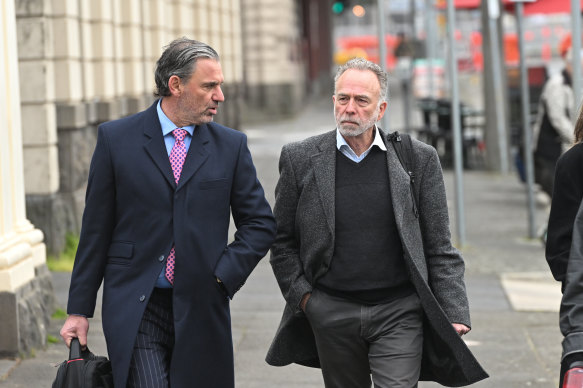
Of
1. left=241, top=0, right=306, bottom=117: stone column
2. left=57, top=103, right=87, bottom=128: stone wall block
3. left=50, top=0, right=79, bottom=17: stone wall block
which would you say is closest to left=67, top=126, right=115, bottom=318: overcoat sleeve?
left=57, top=103, right=87, bottom=128: stone wall block

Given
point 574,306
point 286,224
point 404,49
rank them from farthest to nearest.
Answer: point 404,49 → point 286,224 → point 574,306

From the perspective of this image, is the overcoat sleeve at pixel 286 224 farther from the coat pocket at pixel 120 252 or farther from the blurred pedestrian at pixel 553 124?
the blurred pedestrian at pixel 553 124

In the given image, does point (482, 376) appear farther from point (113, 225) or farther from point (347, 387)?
point (113, 225)

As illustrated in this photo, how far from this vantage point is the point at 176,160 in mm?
4434

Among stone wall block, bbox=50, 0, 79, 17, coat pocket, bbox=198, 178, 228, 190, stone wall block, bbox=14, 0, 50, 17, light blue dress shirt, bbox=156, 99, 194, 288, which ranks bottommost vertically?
coat pocket, bbox=198, 178, 228, 190

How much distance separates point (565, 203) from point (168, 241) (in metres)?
1.41

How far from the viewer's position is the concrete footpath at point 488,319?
7152 mm

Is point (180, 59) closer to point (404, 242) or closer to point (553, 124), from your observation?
point (404, 242)

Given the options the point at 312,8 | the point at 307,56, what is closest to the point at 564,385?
the point at 307,56

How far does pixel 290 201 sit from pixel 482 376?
99 centimetres

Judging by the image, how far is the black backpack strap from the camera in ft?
15.3

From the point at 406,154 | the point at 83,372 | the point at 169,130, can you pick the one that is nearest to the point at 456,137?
the point at 406,154

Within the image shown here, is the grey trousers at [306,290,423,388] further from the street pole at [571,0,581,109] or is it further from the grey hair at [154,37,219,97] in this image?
the street pole at [571,0,581,109]

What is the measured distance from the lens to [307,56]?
55.8m
